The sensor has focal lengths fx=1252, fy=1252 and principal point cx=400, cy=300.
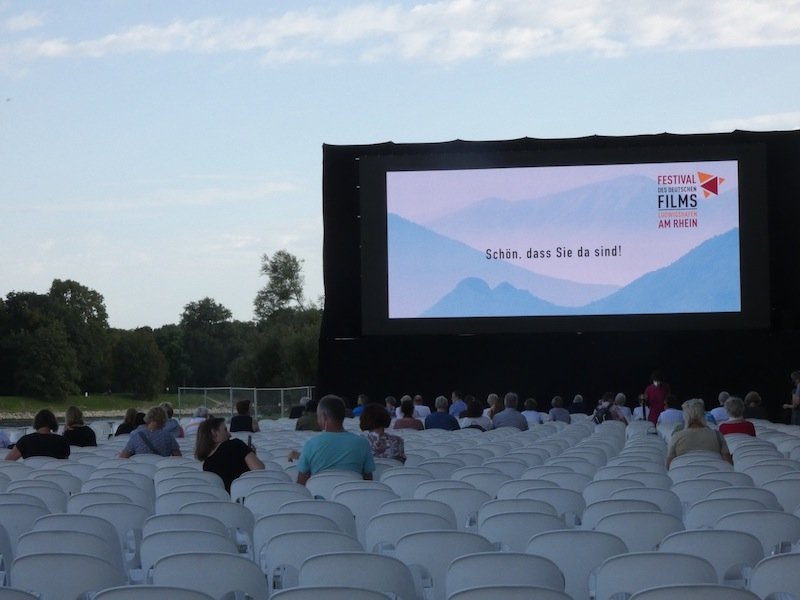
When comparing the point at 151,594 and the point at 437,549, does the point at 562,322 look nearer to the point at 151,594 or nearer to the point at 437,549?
the point at 437,549

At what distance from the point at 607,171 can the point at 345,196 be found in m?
4.43

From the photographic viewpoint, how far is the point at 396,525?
478 centimetres

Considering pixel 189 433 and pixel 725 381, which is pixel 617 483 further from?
pixel 725 381

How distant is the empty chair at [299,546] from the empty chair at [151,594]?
1221 millimetres

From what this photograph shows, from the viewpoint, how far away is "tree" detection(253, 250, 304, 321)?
177ft

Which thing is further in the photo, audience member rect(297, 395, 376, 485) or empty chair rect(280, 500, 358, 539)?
audience member rect(297, 395, 376, 485)

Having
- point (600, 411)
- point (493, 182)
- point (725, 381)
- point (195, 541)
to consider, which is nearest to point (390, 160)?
point (493, 182)

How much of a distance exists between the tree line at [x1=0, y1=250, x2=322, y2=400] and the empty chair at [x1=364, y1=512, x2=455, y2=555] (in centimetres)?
3131

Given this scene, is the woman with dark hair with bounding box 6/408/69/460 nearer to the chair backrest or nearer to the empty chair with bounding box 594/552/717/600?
the chair backrest

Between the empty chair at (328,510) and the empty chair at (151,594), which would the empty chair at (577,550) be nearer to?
the empty chair at (328,510)

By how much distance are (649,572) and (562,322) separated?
15.5 m

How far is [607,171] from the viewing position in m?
19.0

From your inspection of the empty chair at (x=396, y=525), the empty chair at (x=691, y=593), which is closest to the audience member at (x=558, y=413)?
the empty chair at (x=396, y=525)

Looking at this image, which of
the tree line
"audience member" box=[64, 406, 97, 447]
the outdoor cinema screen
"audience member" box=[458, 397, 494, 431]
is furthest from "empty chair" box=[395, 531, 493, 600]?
the tree line
